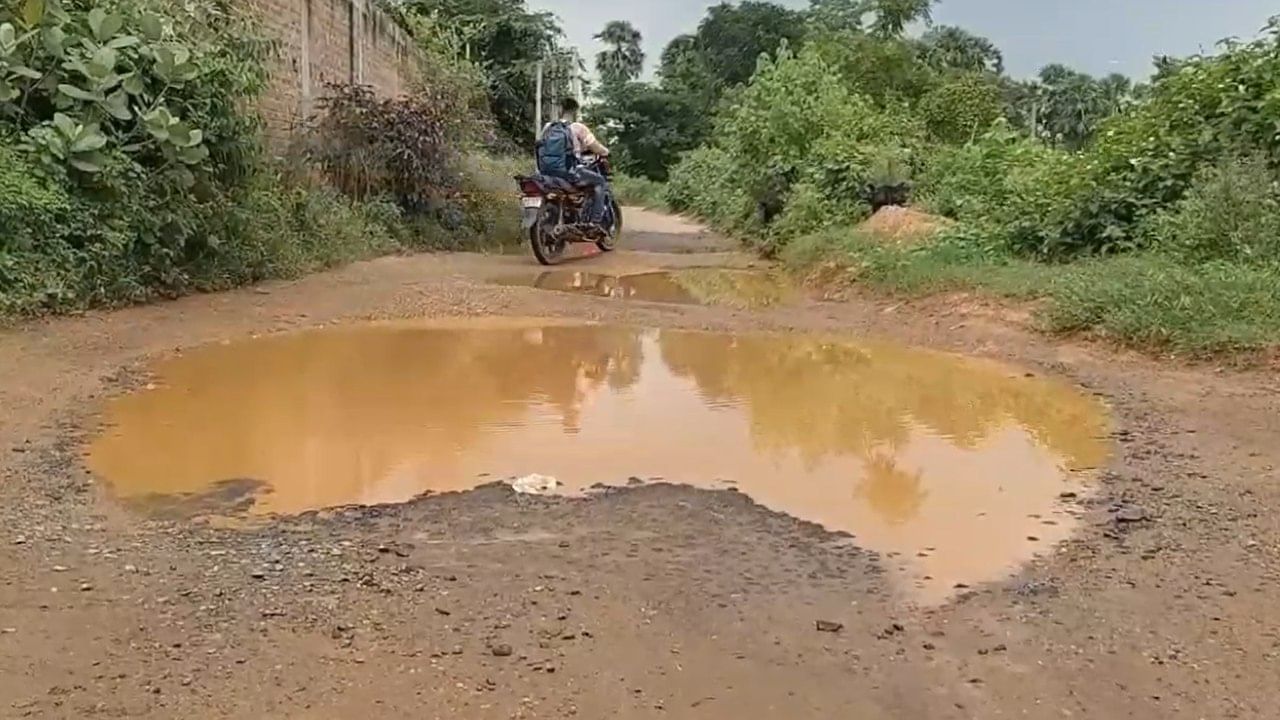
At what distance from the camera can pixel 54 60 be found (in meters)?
7.71

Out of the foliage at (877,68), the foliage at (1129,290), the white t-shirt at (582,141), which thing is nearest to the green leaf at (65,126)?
the white t-shirt at (582,141)

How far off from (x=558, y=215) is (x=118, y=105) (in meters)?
4.88

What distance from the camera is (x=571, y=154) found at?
1199 cm

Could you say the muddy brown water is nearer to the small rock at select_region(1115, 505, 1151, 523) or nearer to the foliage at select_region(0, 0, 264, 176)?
the foliage at select_region(0, 0, 264, 176)

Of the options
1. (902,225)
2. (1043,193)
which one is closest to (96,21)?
(902,225)

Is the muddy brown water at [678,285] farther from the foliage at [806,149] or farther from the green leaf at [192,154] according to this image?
the green leaf at [192,154]

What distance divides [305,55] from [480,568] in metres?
10.9

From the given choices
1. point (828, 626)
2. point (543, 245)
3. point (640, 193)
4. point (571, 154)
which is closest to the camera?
point (828, 626)

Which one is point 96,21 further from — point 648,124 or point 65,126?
point 648,124

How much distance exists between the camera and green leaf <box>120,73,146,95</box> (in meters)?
7.77

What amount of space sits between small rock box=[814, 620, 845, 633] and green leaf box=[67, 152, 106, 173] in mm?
6244

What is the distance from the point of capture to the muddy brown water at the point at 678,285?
9258 mm

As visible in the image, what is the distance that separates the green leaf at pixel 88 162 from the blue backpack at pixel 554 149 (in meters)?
5.01

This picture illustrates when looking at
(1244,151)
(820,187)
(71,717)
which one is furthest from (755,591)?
(820,187)
